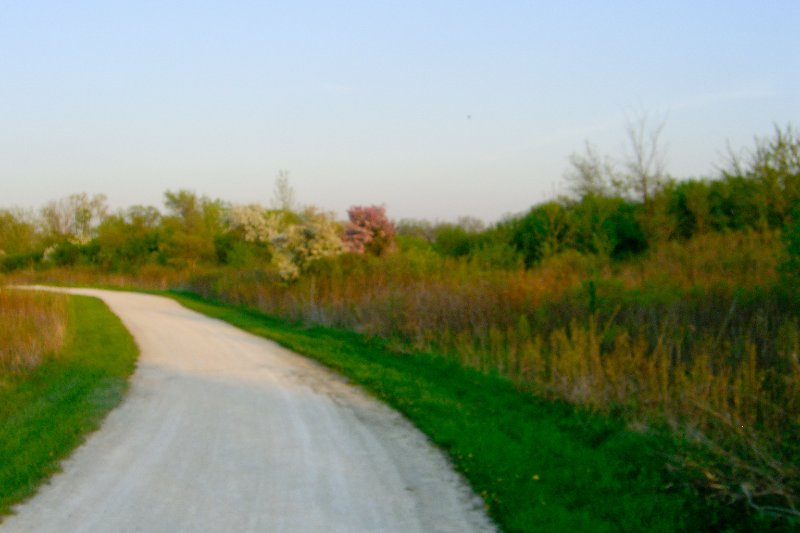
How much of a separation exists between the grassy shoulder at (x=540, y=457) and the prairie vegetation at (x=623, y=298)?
0.31 m

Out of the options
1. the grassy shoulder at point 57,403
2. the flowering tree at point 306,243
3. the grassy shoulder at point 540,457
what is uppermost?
the flowering tree at point 306,243

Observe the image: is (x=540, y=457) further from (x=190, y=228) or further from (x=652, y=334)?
(x=190, y=228)

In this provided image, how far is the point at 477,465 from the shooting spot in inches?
344

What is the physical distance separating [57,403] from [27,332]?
20.2 ft

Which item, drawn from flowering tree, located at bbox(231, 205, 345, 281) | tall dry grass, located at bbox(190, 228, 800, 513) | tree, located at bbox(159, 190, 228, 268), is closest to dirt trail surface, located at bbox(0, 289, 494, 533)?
tall dry grass, located at bbox(190, 228, 800, 513)

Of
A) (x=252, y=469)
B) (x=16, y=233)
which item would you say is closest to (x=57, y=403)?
(x=252, y=469)

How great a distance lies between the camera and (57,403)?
12.3m

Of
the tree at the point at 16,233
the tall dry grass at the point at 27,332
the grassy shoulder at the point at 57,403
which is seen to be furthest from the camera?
the tree at the point at 16,233

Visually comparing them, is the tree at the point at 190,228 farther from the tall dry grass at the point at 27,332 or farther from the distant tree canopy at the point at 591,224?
the tall dry grass at the point at 27,332

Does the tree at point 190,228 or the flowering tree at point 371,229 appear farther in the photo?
the tree at point 190,228

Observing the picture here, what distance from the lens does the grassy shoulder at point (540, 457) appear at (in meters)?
7.11

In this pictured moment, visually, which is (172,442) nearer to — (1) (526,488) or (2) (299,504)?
(2) (299,504)

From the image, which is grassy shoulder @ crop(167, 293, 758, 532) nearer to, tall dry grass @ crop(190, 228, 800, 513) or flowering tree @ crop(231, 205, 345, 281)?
tall dry grass @ crop(190, 228, 800, 513)

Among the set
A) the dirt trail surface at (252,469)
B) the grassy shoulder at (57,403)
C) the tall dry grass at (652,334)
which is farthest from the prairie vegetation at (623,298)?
the grassy shoulder at (57,403)
